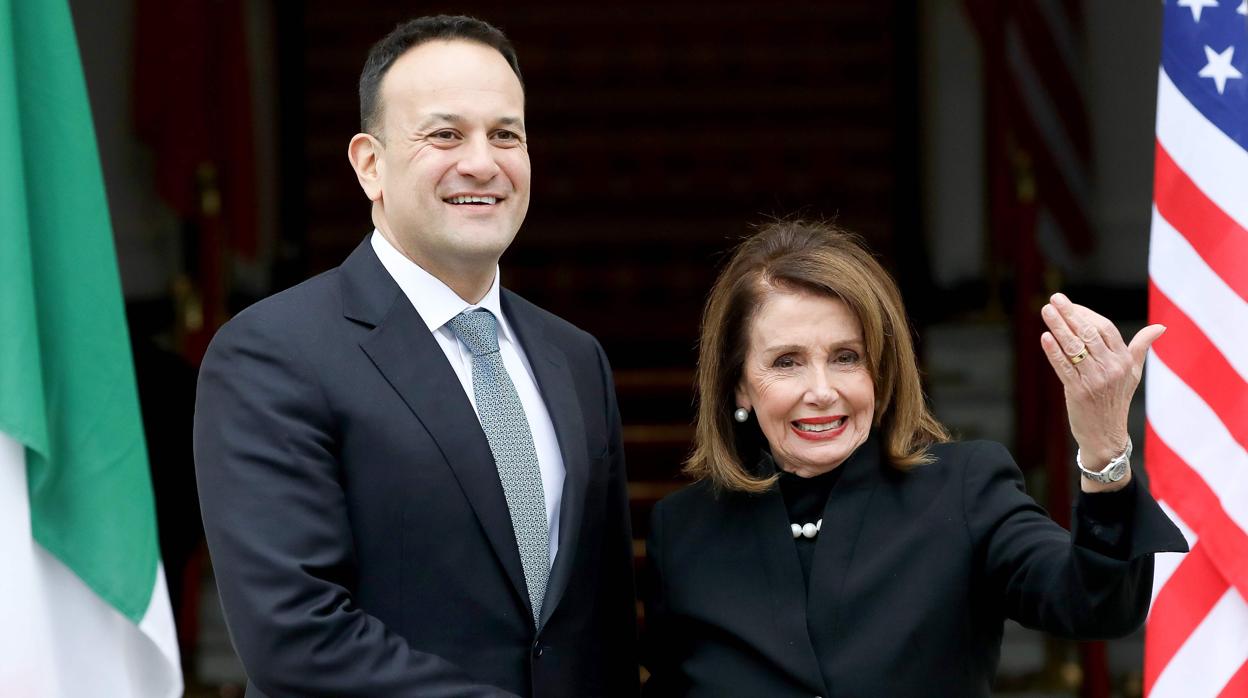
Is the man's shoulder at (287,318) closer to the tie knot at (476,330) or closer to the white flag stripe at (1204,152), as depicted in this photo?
the tie knot at (476,330)

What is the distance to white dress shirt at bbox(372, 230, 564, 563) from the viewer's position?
2.39 meters

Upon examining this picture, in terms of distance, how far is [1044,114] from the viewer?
659cm

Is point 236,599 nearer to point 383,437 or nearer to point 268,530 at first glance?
point 268,530

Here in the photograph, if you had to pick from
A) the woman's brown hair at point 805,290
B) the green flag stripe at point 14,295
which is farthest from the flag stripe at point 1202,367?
the green flag stripe at point 14,295

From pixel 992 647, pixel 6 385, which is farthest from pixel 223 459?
pixel 992 647

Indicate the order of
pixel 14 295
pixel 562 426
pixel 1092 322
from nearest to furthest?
pixel 1092 322, pixel 562 426, pixel 14 295

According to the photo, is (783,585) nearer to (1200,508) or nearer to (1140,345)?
(1140,345)

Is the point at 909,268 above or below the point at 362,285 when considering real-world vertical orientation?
below

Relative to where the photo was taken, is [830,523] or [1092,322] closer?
[1092,322]

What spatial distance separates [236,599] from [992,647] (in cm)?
110

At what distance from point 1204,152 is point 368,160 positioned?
5.49 feet

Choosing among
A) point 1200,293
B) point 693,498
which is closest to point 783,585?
point 693,498

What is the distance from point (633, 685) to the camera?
101 inches

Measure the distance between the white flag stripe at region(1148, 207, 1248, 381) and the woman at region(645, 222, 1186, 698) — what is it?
837 mm
